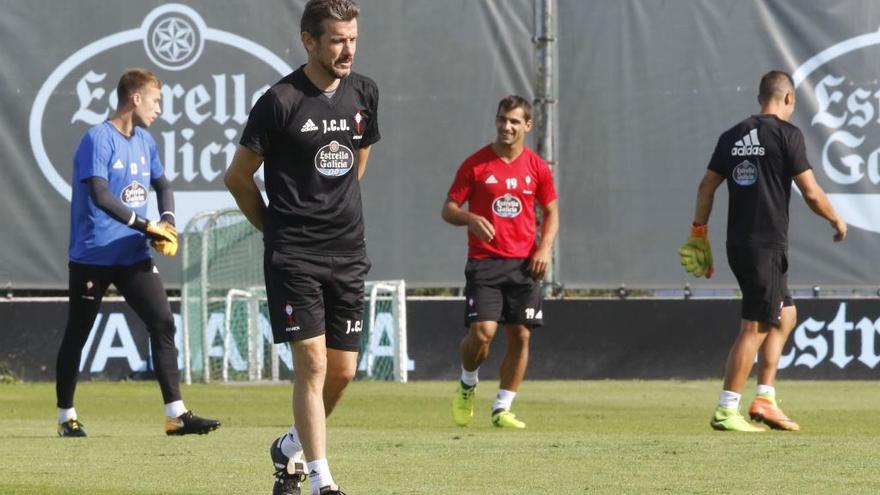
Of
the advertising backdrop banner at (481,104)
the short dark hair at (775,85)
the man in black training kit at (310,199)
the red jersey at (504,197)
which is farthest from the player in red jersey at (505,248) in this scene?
the advertising backdrop banner at (481,104)

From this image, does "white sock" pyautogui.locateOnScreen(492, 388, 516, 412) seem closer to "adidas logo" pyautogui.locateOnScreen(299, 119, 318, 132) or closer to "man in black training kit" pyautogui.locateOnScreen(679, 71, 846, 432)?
"man in black training kit" pyautogui.locateOnScreen(679, 71, 846, 432)

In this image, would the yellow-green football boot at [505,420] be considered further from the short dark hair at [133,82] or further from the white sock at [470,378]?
the short dark hair at [133,82]

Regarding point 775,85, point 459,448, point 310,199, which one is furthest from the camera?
point 775,85

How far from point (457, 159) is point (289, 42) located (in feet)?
6.77

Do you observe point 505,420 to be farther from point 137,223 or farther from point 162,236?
point 137,223

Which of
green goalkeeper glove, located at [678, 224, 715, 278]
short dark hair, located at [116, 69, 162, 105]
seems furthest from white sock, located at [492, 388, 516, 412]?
short dark hair, located at [116, 69, 162, 105]

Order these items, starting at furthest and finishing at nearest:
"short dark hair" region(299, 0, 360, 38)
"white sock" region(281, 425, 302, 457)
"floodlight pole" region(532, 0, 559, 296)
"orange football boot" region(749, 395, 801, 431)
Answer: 1. "floodlight pole" region(532, 0, 559, 296)
2. "orange football boot" region(749, 395, 801, 431)
3. "white sock" region(281, 425, 302, 457)
4. "short dark hair" region(299, 0, 360, 38)

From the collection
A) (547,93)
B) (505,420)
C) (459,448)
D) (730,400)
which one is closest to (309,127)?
(459,448)

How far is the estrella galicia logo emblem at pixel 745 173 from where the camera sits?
10234 mm

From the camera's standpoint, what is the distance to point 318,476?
239 inches

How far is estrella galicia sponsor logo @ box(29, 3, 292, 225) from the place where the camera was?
16.1m

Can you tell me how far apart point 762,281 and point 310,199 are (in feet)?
14.8

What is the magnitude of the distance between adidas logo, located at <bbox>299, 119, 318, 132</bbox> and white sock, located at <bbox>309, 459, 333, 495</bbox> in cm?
126

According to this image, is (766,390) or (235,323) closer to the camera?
(766,390)
